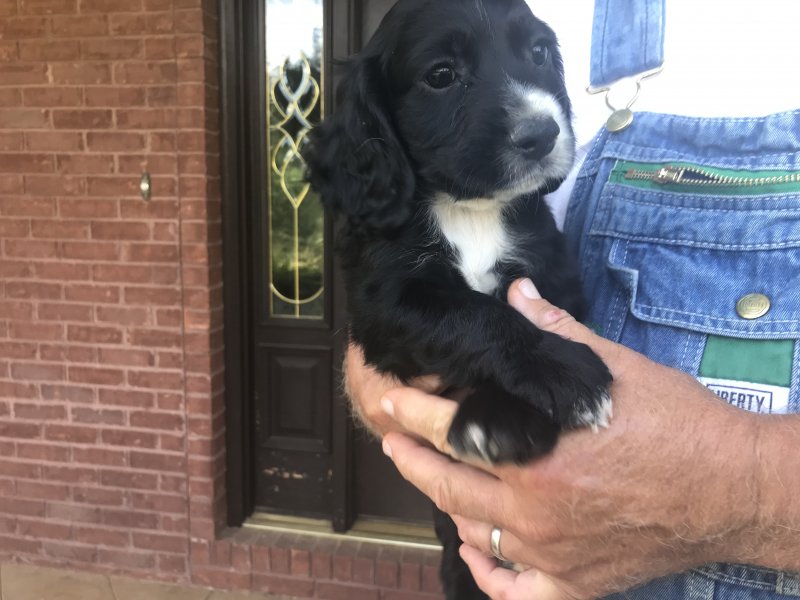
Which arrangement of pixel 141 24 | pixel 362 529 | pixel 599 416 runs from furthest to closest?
pixel 362 529 < pixel 141 24 < pixel 599 416

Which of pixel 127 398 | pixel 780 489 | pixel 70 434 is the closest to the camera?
pixel 780 489

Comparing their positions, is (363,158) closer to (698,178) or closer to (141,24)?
(698,178)

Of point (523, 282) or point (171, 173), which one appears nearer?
point (523, 282)

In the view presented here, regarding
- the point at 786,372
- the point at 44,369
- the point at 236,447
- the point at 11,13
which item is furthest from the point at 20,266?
the point at 786,372

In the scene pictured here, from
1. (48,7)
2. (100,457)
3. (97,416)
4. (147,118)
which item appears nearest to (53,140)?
(147,118)

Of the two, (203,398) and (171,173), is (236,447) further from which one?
(171,173)

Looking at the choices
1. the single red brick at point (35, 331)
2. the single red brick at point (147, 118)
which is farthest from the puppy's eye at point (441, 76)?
the single red brick at point (35, 331)
